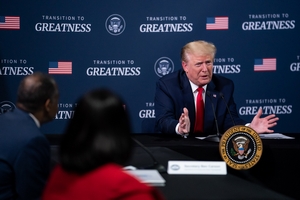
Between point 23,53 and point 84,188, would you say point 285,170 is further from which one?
point 23,53

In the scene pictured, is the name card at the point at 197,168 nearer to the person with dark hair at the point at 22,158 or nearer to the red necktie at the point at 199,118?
the person with dark hair at the point at 22,158

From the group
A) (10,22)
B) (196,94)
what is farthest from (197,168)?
(10,22)

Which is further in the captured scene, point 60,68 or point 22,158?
point 60,68

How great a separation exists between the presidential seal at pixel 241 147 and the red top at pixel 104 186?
132 centimetres

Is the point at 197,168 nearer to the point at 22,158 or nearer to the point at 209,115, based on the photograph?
the point at 22,158

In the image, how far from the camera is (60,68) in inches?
210

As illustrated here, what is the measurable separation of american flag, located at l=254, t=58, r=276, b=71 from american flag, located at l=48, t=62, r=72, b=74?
2104mm

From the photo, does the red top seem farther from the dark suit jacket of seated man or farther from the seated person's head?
the dark suit jacket of seated man

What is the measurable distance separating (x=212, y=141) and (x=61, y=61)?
285 cm

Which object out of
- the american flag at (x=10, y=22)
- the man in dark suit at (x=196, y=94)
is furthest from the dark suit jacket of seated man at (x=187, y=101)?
the american flag at (x=10, y=22)

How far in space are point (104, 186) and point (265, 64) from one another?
4.64 m

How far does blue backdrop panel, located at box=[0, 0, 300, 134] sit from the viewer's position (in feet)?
17.4

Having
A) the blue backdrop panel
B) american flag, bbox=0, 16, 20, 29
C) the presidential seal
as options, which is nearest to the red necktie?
the presidential seal

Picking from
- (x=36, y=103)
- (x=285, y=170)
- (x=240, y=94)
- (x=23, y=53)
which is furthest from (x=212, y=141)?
(x=23, y=53)
